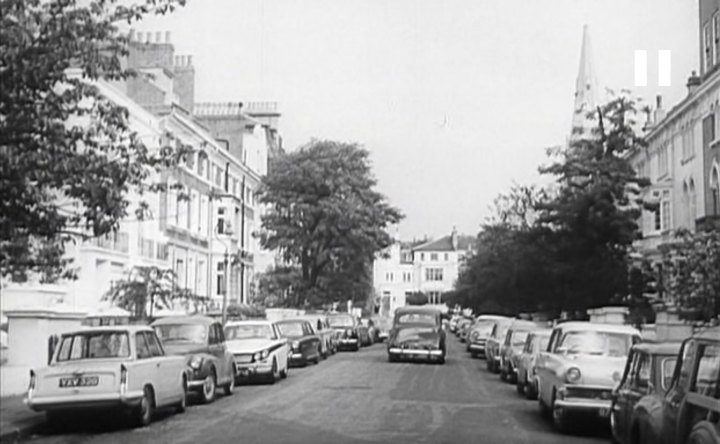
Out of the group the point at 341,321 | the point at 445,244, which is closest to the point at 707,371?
the point at 341,321

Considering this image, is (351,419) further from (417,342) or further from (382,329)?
(382,329)

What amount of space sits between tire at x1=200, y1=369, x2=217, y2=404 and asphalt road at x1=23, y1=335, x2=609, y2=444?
0.75 feet

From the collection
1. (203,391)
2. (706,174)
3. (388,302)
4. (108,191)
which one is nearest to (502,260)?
(706,174)

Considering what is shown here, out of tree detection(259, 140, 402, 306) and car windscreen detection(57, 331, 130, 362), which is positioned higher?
tree detection(259, 140, 402, 306)

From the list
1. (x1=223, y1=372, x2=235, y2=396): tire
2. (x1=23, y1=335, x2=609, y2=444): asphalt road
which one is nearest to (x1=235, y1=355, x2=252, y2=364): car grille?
(x1=23, y1=335, x2=609, y2=444): asphalt road

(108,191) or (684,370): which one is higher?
(108,191)

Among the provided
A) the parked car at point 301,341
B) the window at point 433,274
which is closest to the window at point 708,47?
the parked car at point 301,341

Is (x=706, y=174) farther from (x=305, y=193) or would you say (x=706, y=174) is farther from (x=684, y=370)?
(x=684, y=370)

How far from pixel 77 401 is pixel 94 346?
1.19 meters

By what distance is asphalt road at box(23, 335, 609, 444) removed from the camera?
15.4 metres

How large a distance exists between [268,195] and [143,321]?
32.8 metres

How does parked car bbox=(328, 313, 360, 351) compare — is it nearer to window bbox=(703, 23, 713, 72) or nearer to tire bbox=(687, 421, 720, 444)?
window bbox=(703, 23, 713, 72)

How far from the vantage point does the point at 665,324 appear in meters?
32.8

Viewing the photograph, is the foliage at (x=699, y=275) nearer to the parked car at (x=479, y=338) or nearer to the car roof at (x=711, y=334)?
the parked car at (x=479, y=338)
